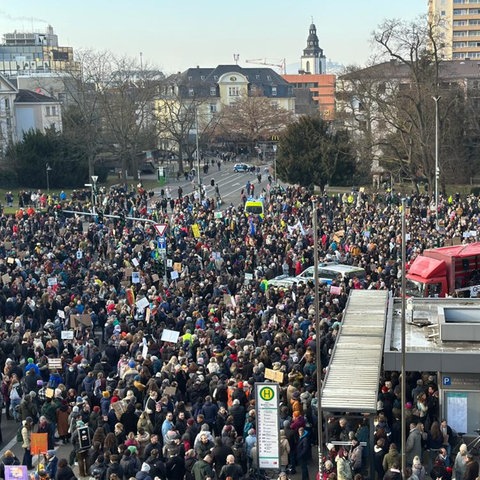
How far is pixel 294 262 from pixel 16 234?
1339 cm

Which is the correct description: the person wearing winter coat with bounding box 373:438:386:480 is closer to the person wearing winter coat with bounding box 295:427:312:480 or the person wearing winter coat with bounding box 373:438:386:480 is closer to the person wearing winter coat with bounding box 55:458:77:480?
the person wearing winter coat with bounding box 295:427:312:480

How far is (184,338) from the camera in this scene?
22.7 m

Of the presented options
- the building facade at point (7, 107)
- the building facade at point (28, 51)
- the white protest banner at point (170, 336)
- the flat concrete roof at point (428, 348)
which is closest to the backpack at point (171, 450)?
the flat concrete roof at point (428, 348)

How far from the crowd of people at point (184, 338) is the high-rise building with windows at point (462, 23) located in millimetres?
102252

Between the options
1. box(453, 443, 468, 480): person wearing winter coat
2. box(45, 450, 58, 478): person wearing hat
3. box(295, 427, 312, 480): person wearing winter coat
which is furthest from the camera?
box(295, 427, 312, 480): person wearing winter coat

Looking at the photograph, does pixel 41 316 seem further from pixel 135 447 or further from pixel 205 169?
pixel 205 169

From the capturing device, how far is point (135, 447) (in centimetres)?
1605

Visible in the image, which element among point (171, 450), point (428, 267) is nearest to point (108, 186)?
point (428, 267)

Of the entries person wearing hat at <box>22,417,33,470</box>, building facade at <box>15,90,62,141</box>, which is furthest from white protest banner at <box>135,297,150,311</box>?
building facade at <box>15,90,62,141</box>

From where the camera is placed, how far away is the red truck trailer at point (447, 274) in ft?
91.0

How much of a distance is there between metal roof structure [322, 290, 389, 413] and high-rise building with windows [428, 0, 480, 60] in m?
121

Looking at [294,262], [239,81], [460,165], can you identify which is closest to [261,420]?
[294,262]

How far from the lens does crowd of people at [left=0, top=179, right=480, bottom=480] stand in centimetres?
1636

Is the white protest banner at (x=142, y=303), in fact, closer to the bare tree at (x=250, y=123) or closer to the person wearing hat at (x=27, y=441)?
the person wearing hat at (x=27, y=441)
